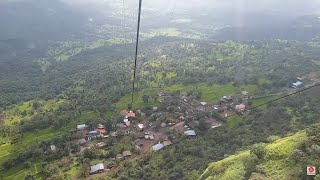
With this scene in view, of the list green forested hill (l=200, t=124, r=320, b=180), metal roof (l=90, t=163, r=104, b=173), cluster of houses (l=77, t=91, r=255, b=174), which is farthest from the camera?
cluster of houses (l=77, t=91, r=255, b=174)

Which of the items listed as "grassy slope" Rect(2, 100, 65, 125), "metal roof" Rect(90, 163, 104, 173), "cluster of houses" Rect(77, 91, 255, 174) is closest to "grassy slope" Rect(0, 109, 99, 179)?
"cluster of houses" Rect(77, 91, 255, 174)

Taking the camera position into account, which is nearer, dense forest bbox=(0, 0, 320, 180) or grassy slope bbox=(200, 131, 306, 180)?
grassy slope bbox=(200, 131, 306, 180)

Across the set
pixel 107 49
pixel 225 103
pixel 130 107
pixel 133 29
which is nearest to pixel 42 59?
pixel 107 49

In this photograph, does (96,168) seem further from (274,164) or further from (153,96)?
(153,96)

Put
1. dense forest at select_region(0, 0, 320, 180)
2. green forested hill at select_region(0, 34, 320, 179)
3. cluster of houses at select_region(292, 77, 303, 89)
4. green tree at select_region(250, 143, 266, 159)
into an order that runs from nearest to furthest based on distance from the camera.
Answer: green tree at select_region(250, 143, 266, 159), dense forest at select_region(0, 0, 320, 180), green forested hill at select_region(0, 34, 320, 179), cluster of houses at select_region(292, 77, 303, 89)

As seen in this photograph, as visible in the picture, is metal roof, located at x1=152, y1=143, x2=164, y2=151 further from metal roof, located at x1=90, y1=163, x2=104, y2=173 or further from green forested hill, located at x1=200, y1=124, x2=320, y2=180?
green forested hill, located at x1=200, y1=124, x2=320, y2=180

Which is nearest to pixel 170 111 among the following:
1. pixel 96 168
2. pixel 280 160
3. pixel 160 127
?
pixel 160 127

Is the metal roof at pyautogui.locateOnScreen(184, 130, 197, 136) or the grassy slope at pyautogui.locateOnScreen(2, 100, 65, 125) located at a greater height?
the metal roof at pyautogui.locateOnScreen(184, 130, 197, 136)

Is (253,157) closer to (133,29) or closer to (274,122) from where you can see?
(274,122)
